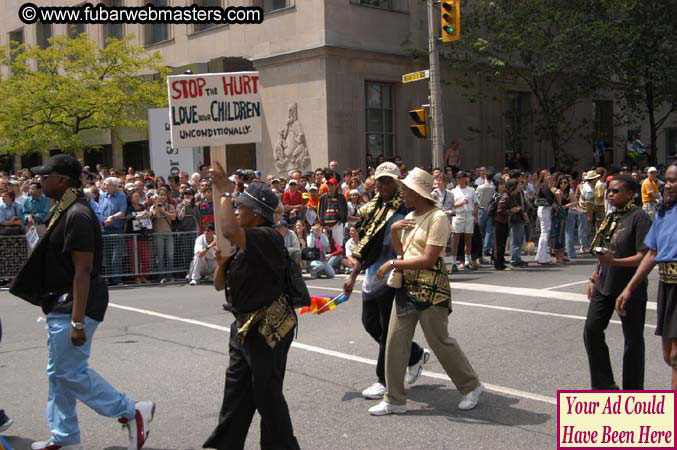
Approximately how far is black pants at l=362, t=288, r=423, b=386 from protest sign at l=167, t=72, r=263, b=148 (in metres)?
1.74

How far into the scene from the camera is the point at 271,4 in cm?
2477

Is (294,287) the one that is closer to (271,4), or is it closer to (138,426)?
(138,426)

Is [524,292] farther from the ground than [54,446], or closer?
closer

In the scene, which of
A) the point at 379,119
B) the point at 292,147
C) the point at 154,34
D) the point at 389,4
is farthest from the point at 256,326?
the point at 154,34

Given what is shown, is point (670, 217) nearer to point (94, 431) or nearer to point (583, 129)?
point (94, 431)

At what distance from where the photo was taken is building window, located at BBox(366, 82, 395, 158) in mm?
24953

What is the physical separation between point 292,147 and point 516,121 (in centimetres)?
940

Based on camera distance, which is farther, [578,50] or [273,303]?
[578,50]

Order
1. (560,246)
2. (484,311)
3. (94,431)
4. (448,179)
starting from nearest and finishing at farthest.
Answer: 1. (94,431)
2. (484,311)
3. (560,246)
4. (448,179)

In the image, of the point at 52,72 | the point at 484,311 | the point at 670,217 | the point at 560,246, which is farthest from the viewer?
the point at 52,72

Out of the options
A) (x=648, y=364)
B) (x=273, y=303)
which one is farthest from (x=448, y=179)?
(x=273, y=303)

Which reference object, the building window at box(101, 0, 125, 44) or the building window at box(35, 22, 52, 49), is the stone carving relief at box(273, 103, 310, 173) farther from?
the building window at box(35, 22, 52, 49)

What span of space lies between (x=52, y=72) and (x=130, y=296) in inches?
613

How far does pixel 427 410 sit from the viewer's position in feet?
19.4
